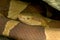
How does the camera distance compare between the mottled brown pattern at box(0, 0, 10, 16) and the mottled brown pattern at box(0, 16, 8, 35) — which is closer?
the mottled brown pattern at box(0, 16, 8, 35)

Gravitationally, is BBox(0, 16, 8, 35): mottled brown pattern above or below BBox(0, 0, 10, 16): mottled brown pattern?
below

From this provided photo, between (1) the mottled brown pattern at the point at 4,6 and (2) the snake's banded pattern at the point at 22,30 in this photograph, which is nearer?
(2) the snake's banded pattern at the point at 22,30

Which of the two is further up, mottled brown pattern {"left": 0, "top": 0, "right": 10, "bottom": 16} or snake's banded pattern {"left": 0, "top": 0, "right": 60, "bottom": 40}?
mottled brown pattern {"left": 0, "top": 0, "right": 10, "bottom": 16}

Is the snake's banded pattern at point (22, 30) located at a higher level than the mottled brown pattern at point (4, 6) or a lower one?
lower

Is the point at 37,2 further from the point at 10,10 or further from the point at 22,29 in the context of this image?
the point at 22,29

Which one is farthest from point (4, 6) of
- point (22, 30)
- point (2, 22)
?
point (22, 30)

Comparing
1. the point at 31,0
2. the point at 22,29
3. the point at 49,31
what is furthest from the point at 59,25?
the point at 31,0

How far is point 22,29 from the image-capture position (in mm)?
945

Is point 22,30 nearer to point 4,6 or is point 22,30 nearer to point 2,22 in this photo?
point 2,22

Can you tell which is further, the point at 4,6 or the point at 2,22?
the point at 4,6

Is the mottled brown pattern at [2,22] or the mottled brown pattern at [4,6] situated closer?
the mottled brown pattern at [2,22]

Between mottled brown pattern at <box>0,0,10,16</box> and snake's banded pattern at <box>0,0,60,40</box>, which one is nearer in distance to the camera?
snake's banded pattern at <box>0,0,60,40</box>

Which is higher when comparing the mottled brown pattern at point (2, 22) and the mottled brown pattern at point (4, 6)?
the mottled brown pattern at point (4, 6)

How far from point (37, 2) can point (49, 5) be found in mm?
144
